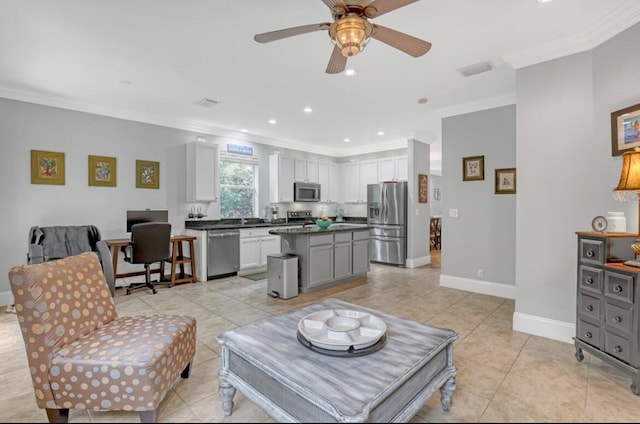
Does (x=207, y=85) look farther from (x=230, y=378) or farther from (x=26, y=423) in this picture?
(x=26, y=423)

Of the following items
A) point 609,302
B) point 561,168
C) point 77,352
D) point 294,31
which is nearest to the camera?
point 77,352

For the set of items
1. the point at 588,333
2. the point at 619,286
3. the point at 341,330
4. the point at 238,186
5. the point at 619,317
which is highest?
the point at 238,186

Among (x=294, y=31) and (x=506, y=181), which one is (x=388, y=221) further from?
(x=294, y=31)

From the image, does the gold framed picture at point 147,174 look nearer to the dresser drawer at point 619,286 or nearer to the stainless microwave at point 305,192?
the stainless microwave at point 305,192

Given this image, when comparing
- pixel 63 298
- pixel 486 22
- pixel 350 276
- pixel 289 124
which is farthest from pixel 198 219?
pixel 486 22

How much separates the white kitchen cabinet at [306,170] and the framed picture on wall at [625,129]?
526 cm

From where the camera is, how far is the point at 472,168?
4332 mm

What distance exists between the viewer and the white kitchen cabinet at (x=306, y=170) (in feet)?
22.5

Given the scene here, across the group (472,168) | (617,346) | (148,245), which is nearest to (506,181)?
(472,168)

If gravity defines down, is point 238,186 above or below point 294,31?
below

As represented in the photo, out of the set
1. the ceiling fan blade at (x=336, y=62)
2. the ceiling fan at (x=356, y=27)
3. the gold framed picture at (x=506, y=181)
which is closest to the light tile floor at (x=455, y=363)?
the gold framed picture at (x=506, y=181)

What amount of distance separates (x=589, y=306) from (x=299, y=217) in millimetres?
5402

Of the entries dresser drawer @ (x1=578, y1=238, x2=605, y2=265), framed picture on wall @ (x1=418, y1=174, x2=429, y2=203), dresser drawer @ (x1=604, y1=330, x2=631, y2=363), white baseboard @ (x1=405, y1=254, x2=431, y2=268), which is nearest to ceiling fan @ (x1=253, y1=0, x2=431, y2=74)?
dresser drawer @ (x1=578, y1=238, x2=605, y2=265)

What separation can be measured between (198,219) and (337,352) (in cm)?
456
